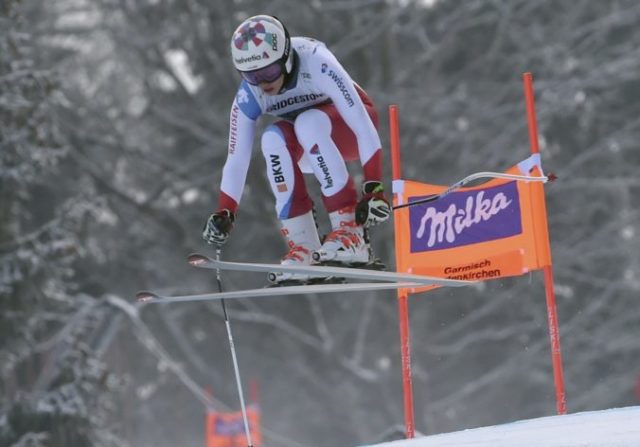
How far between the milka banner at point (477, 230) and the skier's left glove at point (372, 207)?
107 cm

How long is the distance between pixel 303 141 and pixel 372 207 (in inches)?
20.9

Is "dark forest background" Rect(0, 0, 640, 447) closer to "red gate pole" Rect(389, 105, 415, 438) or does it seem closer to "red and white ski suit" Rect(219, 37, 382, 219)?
"red gate pole" Rect(389, 105, 415, 438)

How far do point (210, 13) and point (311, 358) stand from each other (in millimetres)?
7909

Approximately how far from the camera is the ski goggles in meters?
6.89

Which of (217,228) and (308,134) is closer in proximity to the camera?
(308,134)

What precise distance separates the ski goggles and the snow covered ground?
2.21 m

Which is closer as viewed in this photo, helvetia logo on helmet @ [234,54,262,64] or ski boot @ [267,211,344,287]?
helvetia logo on helmet @ [234,54,262,64]

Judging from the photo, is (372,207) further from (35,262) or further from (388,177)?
(388,177)

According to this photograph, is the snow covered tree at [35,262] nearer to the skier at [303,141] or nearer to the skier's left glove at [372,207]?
the skier at [303,141]

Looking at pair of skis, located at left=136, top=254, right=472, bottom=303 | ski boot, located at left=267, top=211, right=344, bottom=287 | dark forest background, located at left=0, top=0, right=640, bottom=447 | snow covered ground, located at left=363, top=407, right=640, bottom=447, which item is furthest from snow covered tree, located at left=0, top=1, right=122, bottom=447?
snow covered ground, located at left=363, top=407, right=640, bottom=447

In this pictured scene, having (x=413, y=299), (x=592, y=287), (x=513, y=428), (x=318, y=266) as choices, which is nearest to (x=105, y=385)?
(x=318, y=266)

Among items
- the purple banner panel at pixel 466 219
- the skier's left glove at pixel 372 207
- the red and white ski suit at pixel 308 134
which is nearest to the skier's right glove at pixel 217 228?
the red and white ski suit at pixel 308 134

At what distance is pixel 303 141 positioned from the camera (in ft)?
23.1

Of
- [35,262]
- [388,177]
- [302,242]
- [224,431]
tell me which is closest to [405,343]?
[302,242]
